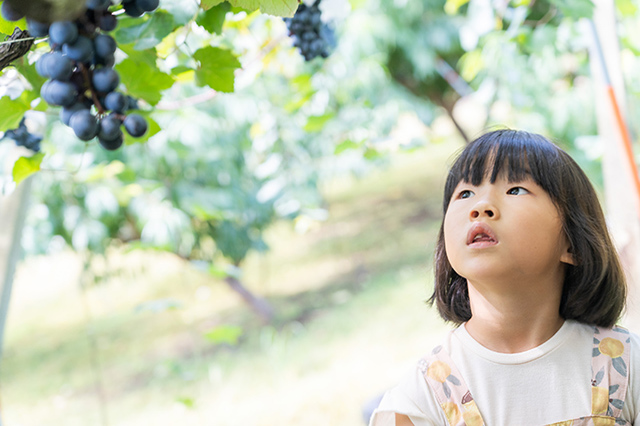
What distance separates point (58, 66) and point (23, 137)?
12.7 inches

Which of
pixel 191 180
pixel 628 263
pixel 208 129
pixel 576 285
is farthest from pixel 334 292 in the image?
pixel 576 285

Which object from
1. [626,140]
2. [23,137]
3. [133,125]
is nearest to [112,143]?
[133,125]

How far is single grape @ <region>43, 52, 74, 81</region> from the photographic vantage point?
1.20 ft

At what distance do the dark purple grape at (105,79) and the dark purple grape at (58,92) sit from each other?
2cm

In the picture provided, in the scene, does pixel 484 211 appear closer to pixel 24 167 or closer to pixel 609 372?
pixel 609 372

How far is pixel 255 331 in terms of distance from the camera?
3.07 m

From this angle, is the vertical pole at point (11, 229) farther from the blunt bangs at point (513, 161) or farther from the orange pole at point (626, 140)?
the orange pole at point (626, 140)

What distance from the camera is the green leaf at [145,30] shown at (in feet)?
1.54

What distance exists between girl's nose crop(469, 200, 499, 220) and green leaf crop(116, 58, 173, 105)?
0.27m

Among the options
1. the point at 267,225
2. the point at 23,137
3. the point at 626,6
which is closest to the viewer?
the point at 23,137

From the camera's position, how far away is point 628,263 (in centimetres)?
103

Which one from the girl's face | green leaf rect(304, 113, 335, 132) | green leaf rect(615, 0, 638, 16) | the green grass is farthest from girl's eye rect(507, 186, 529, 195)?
the green grass

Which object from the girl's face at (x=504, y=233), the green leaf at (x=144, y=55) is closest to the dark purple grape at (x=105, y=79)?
the green leaf at (x=144, y=55)

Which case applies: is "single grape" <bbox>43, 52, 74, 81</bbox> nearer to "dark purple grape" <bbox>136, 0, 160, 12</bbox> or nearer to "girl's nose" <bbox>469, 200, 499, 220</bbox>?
"dark purple grape" <bbox>136, 0, 160, 12</bbox>
